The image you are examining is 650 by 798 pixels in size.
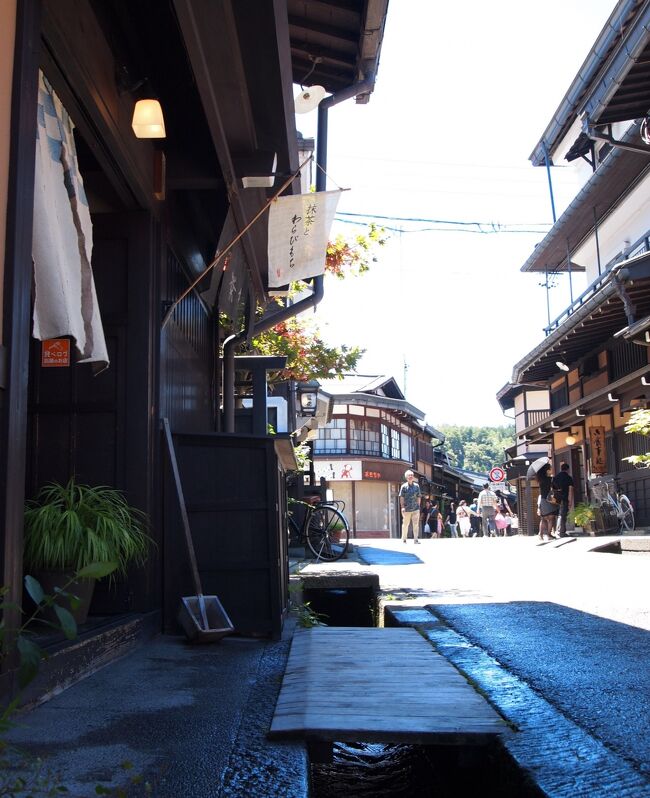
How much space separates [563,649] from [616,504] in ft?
50.0

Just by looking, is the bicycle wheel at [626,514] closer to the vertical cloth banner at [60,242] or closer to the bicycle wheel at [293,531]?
the bicycle wheel at [293,531]

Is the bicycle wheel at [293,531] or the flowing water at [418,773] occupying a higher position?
the bicycle wheel at [293,531]

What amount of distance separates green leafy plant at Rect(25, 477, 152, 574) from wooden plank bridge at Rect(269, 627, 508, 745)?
45.2 inches

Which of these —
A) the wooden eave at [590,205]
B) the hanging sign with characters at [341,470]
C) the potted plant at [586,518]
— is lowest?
the potted plant at [586,518]

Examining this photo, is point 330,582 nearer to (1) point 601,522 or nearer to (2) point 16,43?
(2) point 16,43

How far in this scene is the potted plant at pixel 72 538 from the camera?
4.06 meters

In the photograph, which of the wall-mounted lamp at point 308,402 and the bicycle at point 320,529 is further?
Answer: the wall-mounted lamp at point 308,402

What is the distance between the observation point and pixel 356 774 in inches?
145

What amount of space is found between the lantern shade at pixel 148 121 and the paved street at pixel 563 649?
11.9 ft

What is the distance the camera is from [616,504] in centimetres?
1909

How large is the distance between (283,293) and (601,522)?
514 inches

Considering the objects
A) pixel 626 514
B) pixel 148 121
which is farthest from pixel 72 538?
pixel 626 514

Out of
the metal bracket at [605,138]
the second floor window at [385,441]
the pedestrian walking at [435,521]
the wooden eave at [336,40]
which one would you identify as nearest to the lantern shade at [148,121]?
the wooden eave at [336,40]

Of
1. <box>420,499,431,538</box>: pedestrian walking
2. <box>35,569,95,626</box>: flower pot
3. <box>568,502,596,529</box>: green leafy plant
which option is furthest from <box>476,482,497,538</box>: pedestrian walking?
<box>35,569,95,626</box>: flower pot
